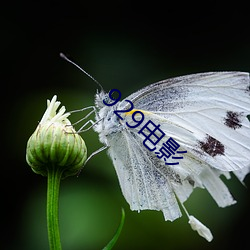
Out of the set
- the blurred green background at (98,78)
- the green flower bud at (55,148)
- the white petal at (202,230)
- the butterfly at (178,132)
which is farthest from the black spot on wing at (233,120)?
the blurred green background at (98,78)

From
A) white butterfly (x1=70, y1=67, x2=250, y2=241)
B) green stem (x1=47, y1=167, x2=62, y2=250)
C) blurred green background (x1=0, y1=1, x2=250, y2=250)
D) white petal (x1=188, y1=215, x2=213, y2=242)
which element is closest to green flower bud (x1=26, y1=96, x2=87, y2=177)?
green stem (x1=47, y1=167, x2=62, y2=250)

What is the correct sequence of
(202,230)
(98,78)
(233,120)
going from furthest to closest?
(98,78), (233,120), (202,230)

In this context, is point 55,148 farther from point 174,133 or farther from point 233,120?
point 233,120

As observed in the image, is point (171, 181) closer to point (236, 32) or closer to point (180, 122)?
point (180, 122)

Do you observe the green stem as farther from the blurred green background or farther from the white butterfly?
the blurred green background

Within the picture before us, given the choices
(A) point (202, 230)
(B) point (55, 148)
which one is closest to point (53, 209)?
(B) point (55, 148)

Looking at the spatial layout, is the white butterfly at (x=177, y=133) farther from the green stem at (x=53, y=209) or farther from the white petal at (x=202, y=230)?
the green stem at (x=53, y=209)

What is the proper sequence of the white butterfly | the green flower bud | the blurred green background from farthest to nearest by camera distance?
the blurred green background, the white butterfly, the green flower bud
